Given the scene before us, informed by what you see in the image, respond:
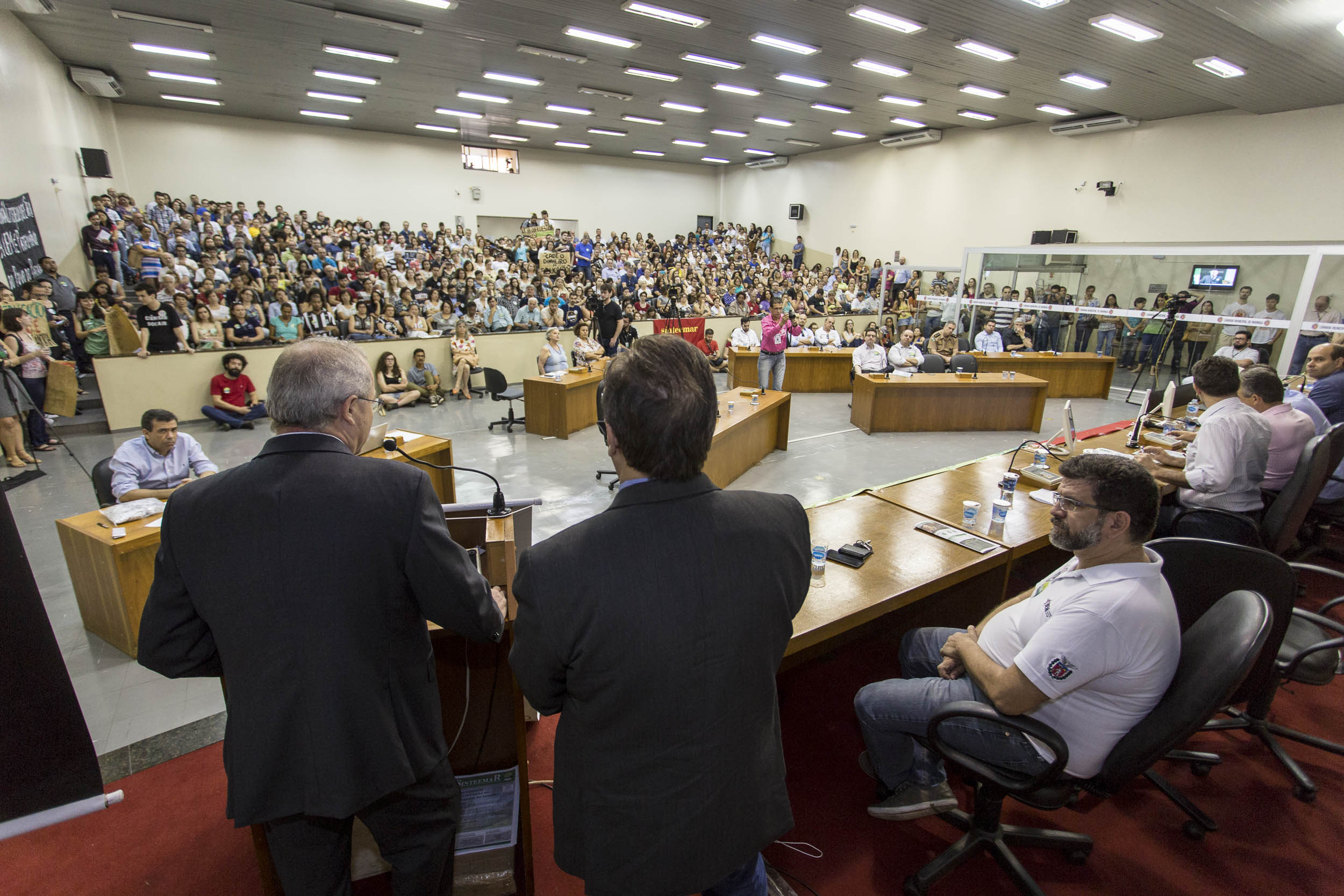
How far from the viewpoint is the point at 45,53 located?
945 centimetres

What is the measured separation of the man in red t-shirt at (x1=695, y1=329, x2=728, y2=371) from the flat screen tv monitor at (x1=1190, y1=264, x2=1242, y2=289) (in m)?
8.23

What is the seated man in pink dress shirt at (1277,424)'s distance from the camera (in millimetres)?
3490

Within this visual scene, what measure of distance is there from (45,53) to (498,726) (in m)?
13.6

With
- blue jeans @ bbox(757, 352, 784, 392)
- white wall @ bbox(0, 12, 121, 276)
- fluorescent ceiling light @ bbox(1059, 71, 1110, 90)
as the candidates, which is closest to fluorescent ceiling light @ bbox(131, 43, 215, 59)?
white wall @ bbox(0, 12, 121, 276)

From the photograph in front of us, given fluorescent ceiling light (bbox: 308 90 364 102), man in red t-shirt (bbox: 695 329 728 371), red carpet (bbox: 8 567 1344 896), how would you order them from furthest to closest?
1. fluorescent ceiling light (bbox: 308 90 364 102)
2. man in red t-shirt (bbox: 695 329 728 371)
3. red carpet (bbox: 8 567 1344 896)

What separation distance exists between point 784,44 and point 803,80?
2137 mm

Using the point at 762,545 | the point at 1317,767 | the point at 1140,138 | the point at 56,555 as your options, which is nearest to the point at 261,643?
the point at 762,545

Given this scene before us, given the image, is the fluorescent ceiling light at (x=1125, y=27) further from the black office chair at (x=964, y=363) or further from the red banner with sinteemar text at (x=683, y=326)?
the red banner with sinteemar text at (x=683, y=326)

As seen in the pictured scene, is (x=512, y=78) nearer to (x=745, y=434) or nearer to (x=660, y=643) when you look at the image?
(x=745, y=434)

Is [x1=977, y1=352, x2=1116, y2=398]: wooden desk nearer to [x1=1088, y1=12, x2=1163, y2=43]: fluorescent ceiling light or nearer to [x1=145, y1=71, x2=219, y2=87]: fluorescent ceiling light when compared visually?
[x1=1088, y1=12, x2=1163, y2=43]: fluorescent ceiling light

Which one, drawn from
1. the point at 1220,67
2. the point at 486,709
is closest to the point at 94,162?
the point at 486,709

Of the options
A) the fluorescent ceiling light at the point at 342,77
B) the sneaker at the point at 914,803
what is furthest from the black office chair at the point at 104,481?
the fluorescent ceiling light at the point at 342,77

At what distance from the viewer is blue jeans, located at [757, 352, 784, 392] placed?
8.74 metres

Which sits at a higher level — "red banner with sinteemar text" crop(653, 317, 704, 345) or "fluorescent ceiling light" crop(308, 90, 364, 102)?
"fluorescent ceiling light" crop(308, 90, 364, 102)
